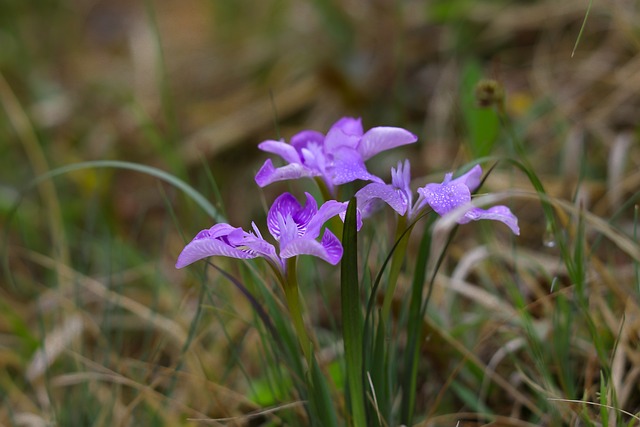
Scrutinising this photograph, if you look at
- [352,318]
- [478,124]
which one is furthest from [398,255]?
[478,124]

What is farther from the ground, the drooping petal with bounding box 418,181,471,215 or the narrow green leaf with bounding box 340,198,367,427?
the drooping petal with bounding box 418,181,471,215

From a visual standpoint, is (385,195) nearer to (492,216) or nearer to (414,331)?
(492,216)

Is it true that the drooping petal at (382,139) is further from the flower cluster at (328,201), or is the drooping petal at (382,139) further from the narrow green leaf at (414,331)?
the narrow green leaf at (414,331)

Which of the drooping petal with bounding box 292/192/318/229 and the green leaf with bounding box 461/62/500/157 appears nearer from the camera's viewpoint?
the drooping petal with bounding box 292/192/318/229

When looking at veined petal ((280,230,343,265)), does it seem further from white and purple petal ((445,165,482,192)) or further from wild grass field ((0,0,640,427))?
white and purple petal ((445,165,482,192))

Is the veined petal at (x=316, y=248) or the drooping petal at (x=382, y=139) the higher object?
the drooping petal at (x=382, y=139)

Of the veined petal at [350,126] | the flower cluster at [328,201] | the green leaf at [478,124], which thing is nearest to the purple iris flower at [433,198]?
the flower cluster at [328,201]

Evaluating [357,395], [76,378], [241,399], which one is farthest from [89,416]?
[357,395]

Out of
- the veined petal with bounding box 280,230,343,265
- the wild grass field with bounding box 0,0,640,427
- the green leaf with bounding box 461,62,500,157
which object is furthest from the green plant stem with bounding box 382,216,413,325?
the green leaf with bounding box 461,62,500,157

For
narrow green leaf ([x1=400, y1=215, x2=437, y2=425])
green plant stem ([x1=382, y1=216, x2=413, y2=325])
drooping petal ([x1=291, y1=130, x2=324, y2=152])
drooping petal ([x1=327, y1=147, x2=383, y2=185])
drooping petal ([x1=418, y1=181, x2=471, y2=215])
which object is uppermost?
drooping petal ([x1=291, y1=130, x2=324, y2=152])
